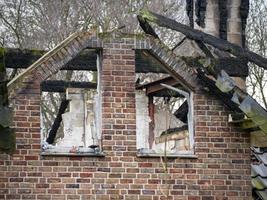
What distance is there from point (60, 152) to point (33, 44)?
12933 mm

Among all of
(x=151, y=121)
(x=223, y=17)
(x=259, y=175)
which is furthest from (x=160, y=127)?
(x=223, y=17)

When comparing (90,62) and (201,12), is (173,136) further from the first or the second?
(201,12)

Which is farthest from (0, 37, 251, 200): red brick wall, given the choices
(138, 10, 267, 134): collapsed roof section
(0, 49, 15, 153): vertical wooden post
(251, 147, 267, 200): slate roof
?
(0, 49, 15, 153): vertical wooden post

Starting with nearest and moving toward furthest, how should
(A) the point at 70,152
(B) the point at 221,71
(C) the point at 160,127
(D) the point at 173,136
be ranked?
(A) the point at 70,152, (B) the point at 221,71, (D) the point at 173,136, (C) the point at 160,127

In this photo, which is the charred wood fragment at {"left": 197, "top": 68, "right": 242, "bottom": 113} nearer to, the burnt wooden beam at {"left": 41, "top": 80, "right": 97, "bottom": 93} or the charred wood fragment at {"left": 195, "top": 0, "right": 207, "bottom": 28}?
the burnt wooden beam at {"left": 41, "top": 80, "right": 97, "bottom": 93}

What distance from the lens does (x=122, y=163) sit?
11492 mm

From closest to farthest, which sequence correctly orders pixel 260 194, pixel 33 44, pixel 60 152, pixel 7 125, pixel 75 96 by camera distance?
pixel 7 125
pixel 60 152
pixel 75 96
pixel 260 194
pixel 33 44

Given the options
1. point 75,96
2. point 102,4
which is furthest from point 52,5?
point 75,96

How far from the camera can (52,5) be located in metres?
25.0

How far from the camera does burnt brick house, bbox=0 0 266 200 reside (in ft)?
36.9

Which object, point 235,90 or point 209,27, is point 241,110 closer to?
point 235,90

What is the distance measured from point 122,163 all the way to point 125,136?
368 mm

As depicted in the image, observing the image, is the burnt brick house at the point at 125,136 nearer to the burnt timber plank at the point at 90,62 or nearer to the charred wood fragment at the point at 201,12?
the burnt timber plank at the point at 90,62

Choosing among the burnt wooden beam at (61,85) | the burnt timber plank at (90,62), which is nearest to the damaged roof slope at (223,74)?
the burnt timber plank at (90,62)
